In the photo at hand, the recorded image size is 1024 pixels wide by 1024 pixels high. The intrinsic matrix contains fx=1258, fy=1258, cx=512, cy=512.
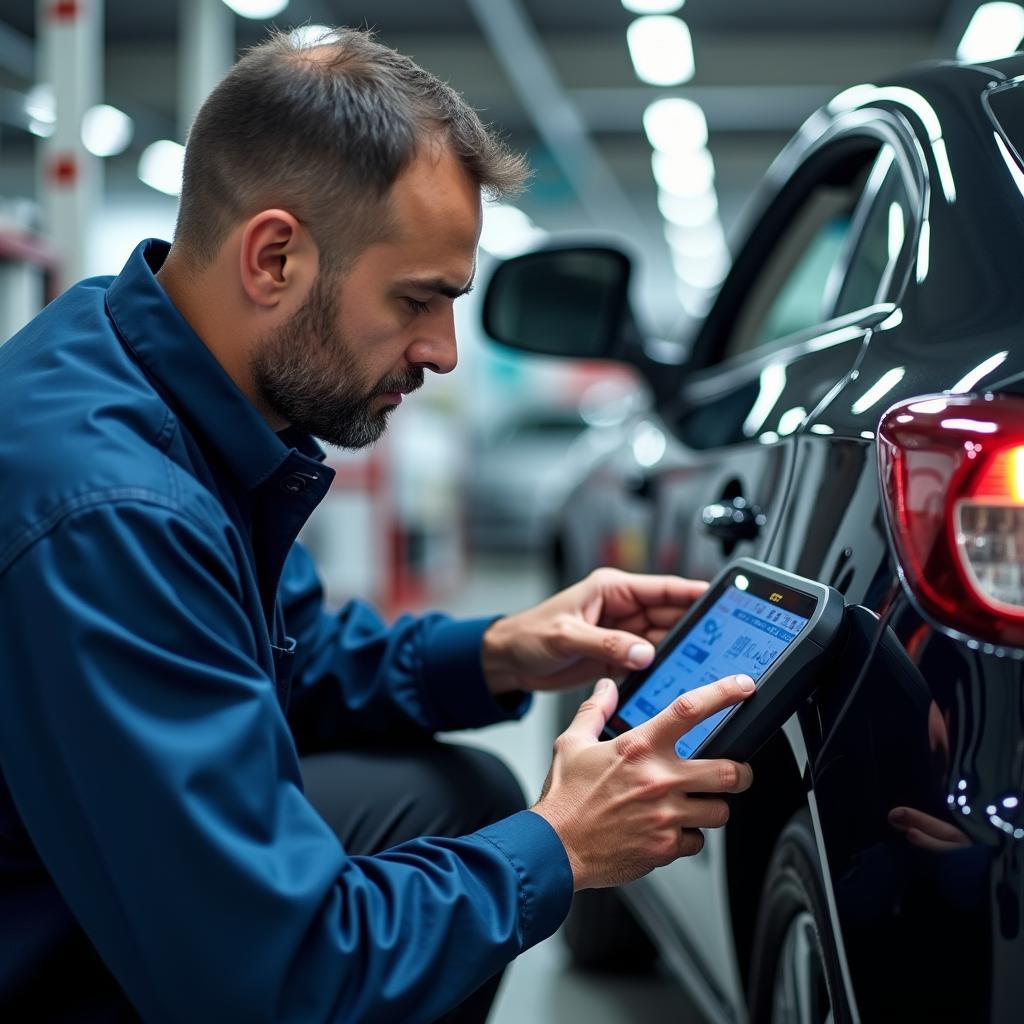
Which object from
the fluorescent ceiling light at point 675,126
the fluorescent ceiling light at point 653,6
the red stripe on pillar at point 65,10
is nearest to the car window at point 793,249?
the red stripe on pillar at point 65,10

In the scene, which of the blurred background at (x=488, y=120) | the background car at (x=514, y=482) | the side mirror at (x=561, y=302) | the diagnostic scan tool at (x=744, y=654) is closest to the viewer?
the diagnostic scan tool at (x=744, y=654)

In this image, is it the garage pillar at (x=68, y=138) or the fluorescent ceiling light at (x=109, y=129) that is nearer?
the garage pillar at (x=68, y=138)

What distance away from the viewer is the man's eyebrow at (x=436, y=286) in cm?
109

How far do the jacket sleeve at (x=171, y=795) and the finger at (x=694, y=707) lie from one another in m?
0.25

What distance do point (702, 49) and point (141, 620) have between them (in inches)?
349

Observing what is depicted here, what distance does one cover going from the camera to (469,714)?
5.30 ft

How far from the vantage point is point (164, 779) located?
841 millimetres

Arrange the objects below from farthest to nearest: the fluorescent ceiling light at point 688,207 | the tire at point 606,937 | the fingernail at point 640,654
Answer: the fluorescent ceiling light at point 688,207
the tire at point 606,937
the fingernail at point 640,654

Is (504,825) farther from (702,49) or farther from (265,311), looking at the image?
(702,49)

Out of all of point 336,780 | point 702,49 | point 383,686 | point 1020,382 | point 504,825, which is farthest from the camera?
point 702,49

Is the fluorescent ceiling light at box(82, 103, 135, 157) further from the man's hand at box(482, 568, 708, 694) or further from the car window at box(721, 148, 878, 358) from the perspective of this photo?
the man's hand at box(482, 568, 708, 694)

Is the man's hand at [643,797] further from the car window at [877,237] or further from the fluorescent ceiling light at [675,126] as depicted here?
the fluorescent ceiling light at [675,126]

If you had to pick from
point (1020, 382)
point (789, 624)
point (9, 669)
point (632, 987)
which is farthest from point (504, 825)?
point (632, 987)

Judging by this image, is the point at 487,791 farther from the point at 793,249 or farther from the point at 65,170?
the point at 65,170
